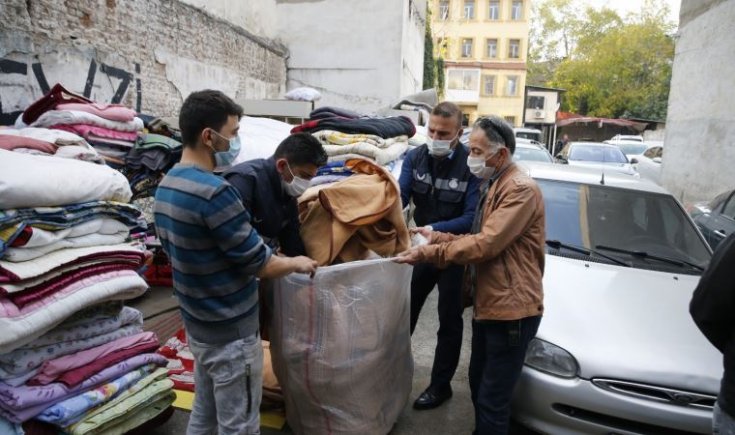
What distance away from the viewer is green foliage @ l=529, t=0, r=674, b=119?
Answer: 3441cm

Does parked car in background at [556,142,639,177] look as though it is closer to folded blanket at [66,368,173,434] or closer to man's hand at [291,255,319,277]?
man's hand at [291,255,319,277]

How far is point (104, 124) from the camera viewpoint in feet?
11.9

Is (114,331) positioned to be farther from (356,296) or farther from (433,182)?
(433,182)

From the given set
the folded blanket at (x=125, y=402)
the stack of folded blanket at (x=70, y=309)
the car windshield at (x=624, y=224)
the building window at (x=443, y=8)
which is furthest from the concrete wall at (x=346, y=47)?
the building window at (x=443, y=8)

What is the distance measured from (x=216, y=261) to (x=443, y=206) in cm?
159

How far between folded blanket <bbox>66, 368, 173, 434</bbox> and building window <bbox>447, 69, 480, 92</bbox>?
126ft

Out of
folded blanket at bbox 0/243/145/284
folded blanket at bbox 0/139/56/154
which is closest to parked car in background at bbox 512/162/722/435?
folded blanket at bbox 0/243/145/284

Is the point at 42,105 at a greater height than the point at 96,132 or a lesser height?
greater

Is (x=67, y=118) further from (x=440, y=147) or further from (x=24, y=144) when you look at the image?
(x=440, y=147)

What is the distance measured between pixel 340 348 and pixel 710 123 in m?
9.70

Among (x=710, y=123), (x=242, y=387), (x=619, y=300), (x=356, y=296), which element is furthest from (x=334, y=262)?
(x=710, y=123)

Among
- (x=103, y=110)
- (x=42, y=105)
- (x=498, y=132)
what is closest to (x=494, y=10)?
(x=103, y=110)

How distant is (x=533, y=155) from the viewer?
10.4 meters

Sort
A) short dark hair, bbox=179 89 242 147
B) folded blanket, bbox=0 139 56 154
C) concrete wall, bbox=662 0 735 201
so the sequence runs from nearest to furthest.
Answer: short dark hair, bbox=179 89 242 147, folded blanket, bbox=0 139 56 154, concrete wall, bbox=662 0 735 201
